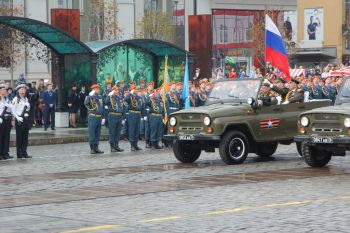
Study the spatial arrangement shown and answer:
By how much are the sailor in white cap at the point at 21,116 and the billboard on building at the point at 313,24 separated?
66419 millimetres

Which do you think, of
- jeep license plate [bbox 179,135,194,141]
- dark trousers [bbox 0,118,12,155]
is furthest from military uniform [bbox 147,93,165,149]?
jeep license plate [bbox 179,135,194,141]

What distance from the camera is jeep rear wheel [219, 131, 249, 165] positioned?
20078 mm

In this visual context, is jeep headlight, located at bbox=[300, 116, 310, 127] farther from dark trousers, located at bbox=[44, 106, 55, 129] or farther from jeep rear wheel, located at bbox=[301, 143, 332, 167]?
dark trousers, located at bbox=[44, 106, 55, 129]

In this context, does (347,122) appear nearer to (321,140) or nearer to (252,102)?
(321,140)

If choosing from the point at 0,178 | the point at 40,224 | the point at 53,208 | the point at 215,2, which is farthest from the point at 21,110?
the point at 215,2

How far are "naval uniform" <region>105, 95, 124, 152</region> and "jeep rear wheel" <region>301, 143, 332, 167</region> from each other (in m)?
7.56

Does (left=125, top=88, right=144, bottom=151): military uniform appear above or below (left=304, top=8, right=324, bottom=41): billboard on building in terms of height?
below

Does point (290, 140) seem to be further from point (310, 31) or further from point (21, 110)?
point (310, 31)

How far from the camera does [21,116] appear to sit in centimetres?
2331

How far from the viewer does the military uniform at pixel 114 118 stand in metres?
25.7

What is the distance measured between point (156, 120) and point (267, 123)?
6452 millimetres

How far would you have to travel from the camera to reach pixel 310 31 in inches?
3489

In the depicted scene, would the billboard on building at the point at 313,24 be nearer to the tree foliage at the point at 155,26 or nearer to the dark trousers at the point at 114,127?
the tree foliage at the point at 155,26

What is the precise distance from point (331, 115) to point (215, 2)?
53.4 m
